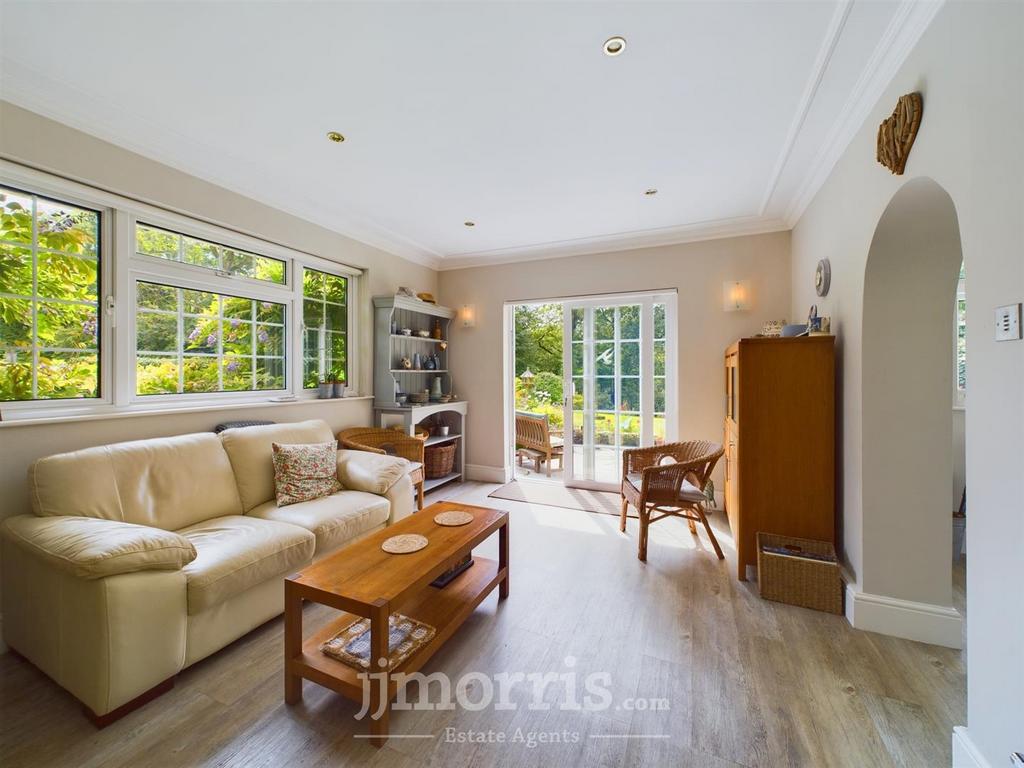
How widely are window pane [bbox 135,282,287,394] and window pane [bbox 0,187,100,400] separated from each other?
241 mm

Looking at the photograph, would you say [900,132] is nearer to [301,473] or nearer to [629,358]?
[629,358]

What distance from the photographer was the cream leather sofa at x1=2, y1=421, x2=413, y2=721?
149 cm

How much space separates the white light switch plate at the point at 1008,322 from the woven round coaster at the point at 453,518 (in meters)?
2.09

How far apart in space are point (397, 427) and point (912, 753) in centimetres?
362

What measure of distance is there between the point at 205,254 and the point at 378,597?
2.67 metres

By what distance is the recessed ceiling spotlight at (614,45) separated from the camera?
5.46ft

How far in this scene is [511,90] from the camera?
1.98 m

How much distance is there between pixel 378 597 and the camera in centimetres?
148

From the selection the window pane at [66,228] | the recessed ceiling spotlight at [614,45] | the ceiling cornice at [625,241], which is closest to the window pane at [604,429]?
the ceiling cornice at [625,241]

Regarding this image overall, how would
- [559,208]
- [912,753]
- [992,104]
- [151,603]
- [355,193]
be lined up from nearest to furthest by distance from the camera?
[992,104], [912,753], [151,603], [355,193], [559,208]

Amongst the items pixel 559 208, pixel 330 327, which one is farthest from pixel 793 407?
pixel 330 327

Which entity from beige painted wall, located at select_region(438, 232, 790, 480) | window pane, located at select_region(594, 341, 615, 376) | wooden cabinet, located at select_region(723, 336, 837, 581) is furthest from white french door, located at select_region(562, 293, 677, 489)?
wooden cabinet, located at select_region(723, 336, 837, 581)

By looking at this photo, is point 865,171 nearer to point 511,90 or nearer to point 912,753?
point 511,90

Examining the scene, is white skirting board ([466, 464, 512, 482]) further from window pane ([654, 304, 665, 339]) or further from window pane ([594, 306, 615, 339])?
window pane ([654, 304, 665, 339])
